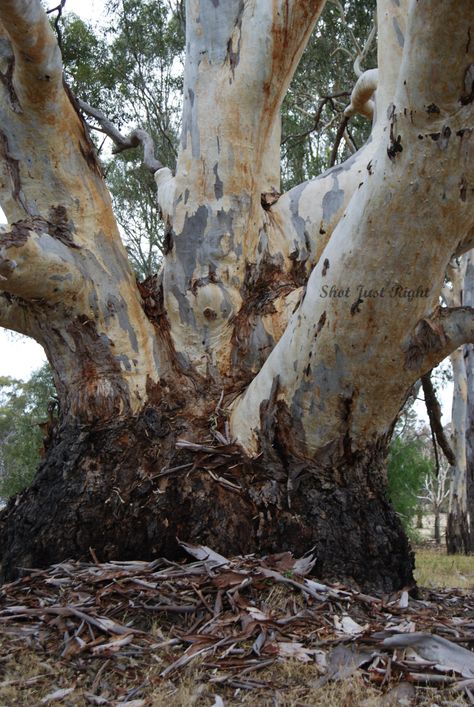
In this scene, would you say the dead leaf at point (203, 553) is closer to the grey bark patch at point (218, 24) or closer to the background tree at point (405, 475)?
the grey bark patch at point (218, 24)

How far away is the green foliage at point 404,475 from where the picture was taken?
11.7m

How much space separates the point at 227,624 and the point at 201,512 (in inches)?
29.5

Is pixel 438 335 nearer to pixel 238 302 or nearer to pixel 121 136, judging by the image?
pixel 238 302

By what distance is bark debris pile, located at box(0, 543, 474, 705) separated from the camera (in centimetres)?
223

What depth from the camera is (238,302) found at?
3795 mm

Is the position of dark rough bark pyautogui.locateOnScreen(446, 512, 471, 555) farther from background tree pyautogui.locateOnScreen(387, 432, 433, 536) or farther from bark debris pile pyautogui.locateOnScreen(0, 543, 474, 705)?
bark debris pile pyautogui.locateOnScreen(0, 543, 474, 705)

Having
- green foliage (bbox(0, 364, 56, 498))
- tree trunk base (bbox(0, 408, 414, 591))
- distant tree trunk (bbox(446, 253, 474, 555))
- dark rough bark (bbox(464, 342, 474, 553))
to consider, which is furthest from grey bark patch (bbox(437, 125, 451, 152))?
distant tree trunk (bbox(446, 253, 474, 555))

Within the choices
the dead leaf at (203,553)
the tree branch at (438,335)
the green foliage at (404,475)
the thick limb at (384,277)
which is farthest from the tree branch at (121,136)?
the green foliage at (404,475)

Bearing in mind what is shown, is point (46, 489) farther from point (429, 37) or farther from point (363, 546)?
point (429, 37)

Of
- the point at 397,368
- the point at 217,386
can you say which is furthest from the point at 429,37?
the point at 217,386

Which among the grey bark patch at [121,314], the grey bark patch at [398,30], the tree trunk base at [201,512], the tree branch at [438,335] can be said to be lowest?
the tree trunk base at [201,512]

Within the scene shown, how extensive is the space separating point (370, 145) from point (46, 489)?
2529 millimetres

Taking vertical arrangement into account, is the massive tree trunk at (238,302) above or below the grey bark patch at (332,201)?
below

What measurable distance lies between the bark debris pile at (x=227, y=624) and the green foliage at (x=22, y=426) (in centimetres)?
487
